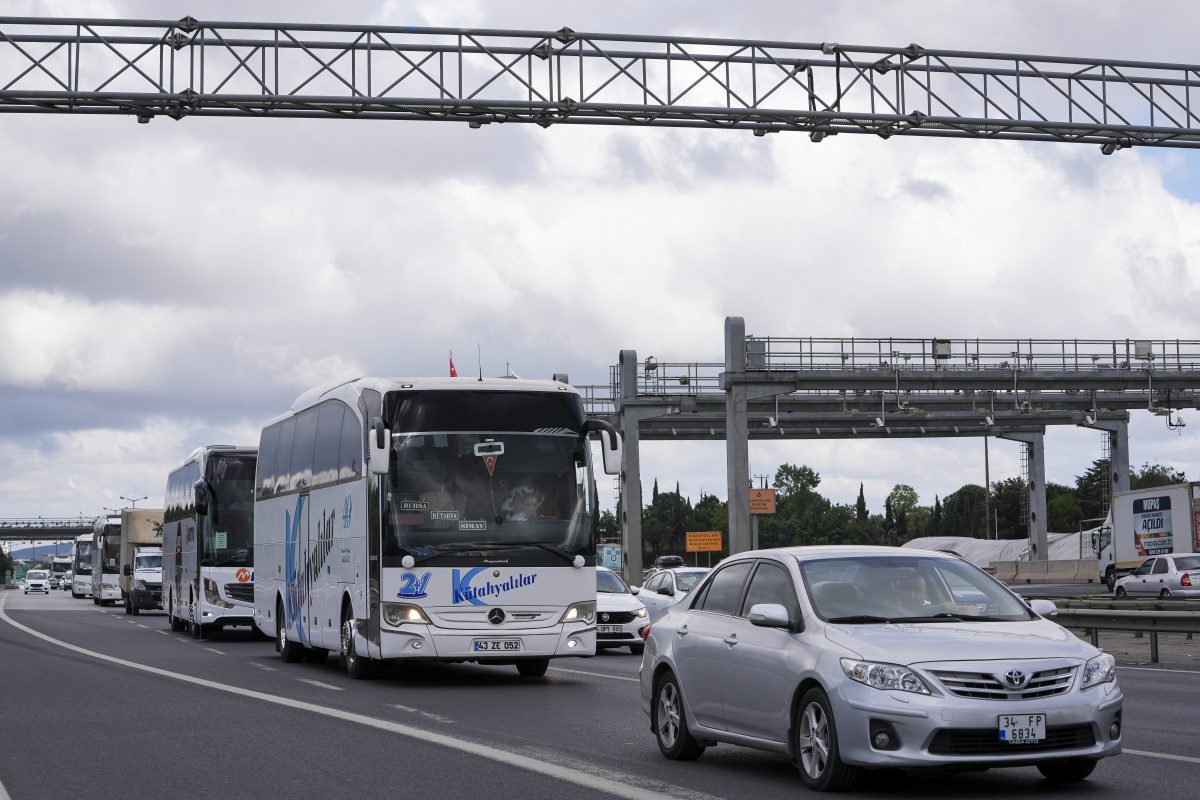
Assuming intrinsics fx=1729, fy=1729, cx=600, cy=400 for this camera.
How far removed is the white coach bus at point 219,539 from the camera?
34312 millimetres

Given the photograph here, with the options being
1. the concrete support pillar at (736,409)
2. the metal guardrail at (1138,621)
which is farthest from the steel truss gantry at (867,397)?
the metal guardrail at (1138,621)

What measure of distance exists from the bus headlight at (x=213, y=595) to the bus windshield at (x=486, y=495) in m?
15.7

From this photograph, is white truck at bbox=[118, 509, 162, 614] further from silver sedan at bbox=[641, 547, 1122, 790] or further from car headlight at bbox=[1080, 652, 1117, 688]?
car headlight at bbox=[1080, 652, 1117, 688]

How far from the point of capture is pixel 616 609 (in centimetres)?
2684

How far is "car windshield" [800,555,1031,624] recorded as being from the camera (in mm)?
10258

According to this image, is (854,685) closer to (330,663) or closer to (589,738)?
(589,738)

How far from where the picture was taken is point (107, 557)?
6769cm

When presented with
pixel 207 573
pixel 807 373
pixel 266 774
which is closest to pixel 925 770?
pixel 266 774

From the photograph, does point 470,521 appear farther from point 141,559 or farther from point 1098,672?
point 141,559

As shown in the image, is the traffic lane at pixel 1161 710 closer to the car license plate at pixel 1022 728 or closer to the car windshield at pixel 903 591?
the car windshield at pixel 903 591

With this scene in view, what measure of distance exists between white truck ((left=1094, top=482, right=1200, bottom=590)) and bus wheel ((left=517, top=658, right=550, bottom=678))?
36.0m

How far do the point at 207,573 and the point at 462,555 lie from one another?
1659 cm

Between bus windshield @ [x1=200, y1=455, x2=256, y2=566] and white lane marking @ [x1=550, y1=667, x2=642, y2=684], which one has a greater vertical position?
bus windshield @ [x1=200, y1=455, x2=256, y2=566]

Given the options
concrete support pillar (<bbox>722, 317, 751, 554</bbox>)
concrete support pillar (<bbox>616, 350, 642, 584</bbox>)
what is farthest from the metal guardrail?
concrete support pillar (<bbox>616, 350, 642, 584</bbox>)
